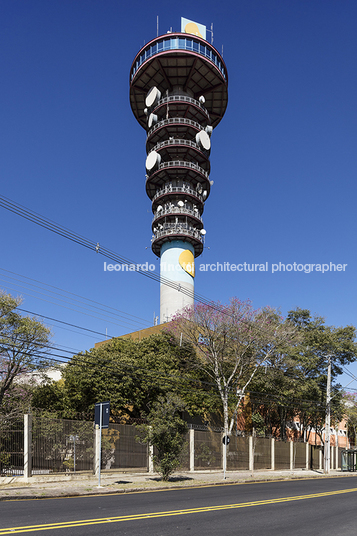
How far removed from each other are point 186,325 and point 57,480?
70.6ft

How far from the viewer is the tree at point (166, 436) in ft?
74.0

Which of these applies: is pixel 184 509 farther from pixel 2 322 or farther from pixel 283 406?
pixel 283 406

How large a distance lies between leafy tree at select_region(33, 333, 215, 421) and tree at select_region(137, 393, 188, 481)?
715 cm

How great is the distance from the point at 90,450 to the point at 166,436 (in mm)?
3906

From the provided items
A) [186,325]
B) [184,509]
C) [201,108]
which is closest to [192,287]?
[186,325]

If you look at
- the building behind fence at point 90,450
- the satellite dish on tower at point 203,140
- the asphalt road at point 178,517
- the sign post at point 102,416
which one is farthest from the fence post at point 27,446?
Answer: the satellite dish on tower at point 203,140

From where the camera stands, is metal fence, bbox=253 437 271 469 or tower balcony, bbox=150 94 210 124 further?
tower balcony, bbox=150 94 210 124

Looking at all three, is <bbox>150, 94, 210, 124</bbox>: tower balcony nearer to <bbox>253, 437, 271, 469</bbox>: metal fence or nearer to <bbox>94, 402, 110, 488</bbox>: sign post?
<bbox>253, 437, 271, 469</bbox>: metal fence

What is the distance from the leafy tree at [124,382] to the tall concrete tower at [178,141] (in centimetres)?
1426

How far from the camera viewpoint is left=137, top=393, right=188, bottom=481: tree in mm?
22547

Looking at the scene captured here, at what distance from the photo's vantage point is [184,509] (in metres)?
12.4

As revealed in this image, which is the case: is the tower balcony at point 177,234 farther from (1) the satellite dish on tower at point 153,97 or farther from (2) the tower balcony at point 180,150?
(1) the satellite dish on tower at point 153,97

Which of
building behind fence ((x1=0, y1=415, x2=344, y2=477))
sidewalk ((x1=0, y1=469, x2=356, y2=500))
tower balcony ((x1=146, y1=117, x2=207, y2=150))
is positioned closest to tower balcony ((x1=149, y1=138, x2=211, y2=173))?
tower balcony ((x1=146, y1=117, x2=207, y2=150))

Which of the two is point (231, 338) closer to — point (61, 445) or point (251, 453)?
point (251, 453)
